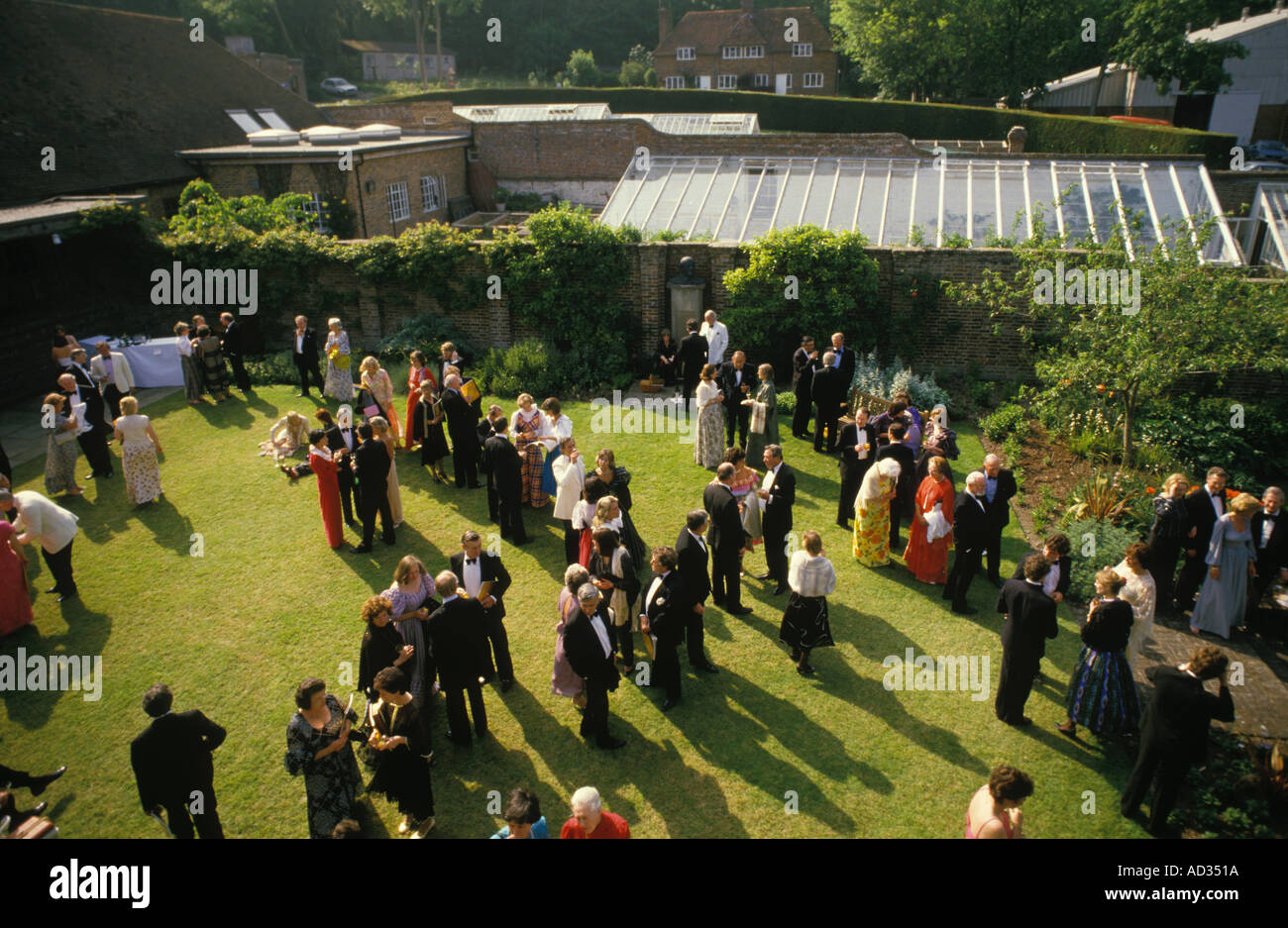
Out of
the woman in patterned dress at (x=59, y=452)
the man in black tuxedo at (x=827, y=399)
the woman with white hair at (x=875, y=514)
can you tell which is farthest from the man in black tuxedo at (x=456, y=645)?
the woman in patterned dress at (x=59, y=452)

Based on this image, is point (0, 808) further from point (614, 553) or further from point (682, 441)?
point (682, 441)

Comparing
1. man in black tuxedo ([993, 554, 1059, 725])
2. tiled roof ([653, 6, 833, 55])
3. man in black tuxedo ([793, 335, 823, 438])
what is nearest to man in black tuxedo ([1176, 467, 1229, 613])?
man in black tuxedo ([993, 554, 1059, 725])

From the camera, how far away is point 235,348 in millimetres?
14664

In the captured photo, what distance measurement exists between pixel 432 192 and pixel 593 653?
83.5 feet

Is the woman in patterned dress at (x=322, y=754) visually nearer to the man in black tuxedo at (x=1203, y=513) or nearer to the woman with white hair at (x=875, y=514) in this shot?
the woman with white hair at (x=875, y=514)

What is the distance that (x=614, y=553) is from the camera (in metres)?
7.01

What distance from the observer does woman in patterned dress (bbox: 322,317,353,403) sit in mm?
13133

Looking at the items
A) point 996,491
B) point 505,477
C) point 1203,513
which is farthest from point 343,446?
point 1203,513

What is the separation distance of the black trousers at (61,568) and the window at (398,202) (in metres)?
Answer: 18.7

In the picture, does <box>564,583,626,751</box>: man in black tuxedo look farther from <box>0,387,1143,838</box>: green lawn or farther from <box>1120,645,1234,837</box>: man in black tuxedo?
<box>1120,645,1234,837</box>: man in black tuxedo

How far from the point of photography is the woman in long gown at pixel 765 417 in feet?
34.9

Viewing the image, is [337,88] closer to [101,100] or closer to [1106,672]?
[101,100]

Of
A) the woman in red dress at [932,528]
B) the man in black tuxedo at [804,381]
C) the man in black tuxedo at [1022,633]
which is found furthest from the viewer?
the man in black tuxedo at [804,381]

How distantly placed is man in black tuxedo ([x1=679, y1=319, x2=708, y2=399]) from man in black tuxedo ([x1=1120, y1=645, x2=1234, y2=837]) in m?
8.65
